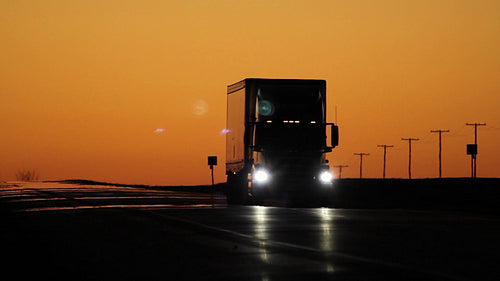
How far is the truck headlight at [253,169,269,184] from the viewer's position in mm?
39750

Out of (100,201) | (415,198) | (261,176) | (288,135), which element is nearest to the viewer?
(288,135)

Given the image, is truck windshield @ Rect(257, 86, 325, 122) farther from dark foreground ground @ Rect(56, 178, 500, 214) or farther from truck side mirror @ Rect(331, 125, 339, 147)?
dark foreground ground @ Rect(56, 178, 500, 214)

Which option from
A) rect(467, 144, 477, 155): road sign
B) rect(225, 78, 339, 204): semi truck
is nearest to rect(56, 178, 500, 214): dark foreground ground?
rect(225, 78, 339, 204): semi truck

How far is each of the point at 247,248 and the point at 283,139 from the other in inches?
834

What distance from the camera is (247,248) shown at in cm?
1833

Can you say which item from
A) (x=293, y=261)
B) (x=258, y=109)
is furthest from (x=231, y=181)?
(x=293, y=261)

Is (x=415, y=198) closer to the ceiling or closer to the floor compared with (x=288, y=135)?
closer to the floor

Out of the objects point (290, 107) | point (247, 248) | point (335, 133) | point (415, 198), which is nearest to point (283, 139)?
point (290, 107)

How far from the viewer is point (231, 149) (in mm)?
43531

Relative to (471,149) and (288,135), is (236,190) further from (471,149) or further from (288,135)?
(471,149)

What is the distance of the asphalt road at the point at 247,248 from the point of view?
14.1 m

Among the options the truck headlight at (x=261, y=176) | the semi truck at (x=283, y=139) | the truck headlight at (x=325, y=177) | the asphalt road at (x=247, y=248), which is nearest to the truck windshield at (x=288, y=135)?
the semi truck at (x=283, y=139)

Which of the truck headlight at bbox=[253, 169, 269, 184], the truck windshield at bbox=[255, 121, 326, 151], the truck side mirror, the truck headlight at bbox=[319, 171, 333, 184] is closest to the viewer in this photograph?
the truck side mirror

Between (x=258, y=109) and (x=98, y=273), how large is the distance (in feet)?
82.7
